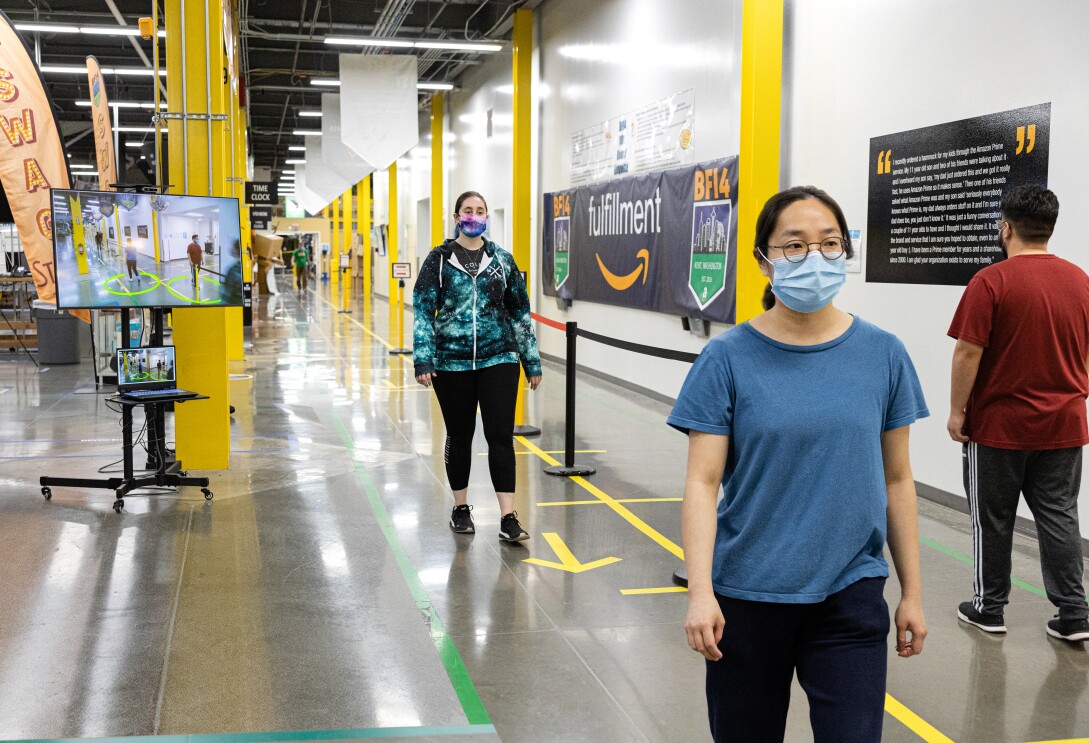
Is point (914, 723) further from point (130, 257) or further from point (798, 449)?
point (130, 257)

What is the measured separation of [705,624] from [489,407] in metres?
3.41

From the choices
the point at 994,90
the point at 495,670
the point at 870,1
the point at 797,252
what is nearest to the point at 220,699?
the point at 495,670

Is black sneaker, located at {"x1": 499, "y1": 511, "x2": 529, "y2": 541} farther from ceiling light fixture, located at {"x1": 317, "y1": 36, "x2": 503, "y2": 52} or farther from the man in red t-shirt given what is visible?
ceiling light fixture, located at {"x1": 317, "y1": 36, "x2": 503, "y2": 52}

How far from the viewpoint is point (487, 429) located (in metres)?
5.38

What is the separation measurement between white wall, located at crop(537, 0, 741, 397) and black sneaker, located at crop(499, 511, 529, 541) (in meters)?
4.79

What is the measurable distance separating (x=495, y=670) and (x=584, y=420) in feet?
20.3

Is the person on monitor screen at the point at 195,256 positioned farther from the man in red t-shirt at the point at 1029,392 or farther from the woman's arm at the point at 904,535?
the woman's arm at the point at 904,535

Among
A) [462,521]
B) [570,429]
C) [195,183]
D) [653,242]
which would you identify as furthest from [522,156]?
[462,521]

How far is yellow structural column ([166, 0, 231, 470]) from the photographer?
7.19m

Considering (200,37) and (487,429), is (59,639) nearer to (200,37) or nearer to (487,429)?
(487,429)

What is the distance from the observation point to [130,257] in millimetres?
6254

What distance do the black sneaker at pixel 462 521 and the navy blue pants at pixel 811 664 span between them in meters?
3.69

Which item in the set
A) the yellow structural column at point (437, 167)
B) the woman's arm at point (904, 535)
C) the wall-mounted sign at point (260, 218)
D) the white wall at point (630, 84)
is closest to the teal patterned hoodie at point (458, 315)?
the woman's arm at point (904, 535)

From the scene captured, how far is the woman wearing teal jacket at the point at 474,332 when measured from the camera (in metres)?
5.25
